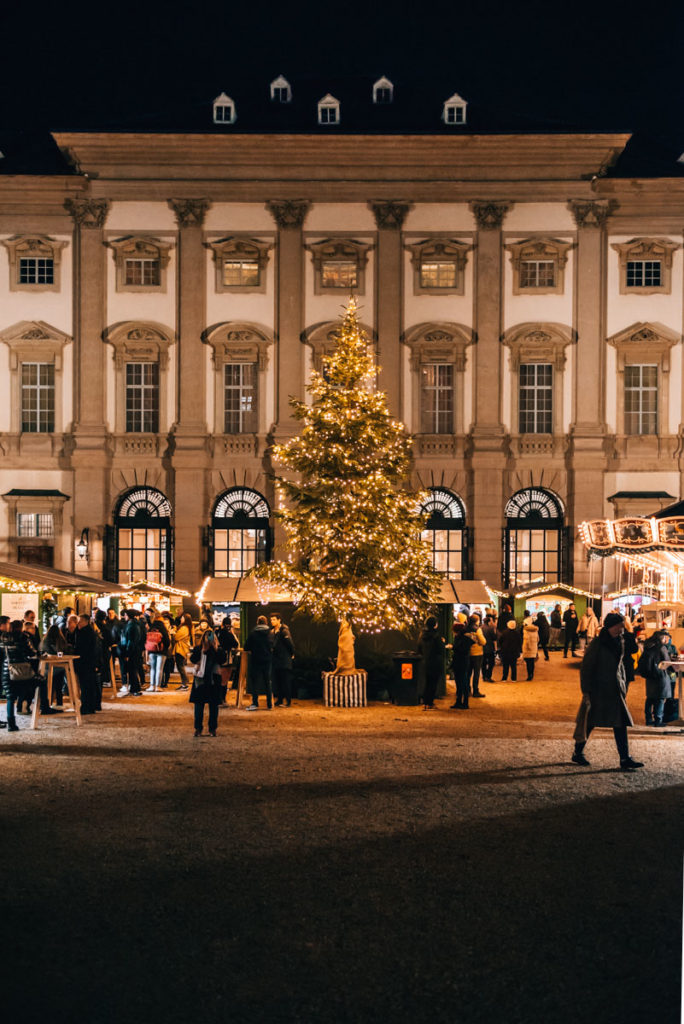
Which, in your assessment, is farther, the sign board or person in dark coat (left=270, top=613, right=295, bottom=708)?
the sign board

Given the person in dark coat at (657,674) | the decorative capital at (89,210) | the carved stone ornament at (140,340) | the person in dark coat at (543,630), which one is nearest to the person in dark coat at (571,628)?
the person in dark coat at (543,630)

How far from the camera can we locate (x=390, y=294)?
139ft

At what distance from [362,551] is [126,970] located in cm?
1775

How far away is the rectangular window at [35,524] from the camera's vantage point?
42.2m

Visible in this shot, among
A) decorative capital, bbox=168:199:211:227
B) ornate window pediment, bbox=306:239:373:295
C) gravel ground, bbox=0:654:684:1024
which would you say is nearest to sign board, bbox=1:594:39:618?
gravel ground, bbox=0:654:684:1024

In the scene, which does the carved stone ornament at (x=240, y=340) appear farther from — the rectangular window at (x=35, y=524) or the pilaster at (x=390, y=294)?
the rectangular window at (x=35, y=524)

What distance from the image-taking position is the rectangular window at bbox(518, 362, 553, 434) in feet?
140

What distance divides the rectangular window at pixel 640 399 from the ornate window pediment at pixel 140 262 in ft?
58.6

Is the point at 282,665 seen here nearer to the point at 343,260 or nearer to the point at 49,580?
the point at 49,580

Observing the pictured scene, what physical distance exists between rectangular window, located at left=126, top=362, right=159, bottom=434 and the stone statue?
22.6 m

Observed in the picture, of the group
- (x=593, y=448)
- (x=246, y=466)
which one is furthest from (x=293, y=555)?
(x=593, y=448)

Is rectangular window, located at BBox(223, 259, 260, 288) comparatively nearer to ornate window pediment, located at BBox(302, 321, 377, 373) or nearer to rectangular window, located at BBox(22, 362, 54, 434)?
ornate window pediment, located at BBox(302, 321, 377, 373)
